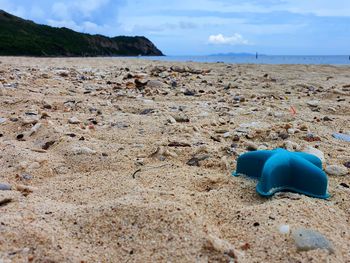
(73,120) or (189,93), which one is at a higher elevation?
(73,120)

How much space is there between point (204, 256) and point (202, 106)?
3.76 m

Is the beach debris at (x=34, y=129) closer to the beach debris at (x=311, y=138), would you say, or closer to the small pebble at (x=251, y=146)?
the small pebble at (x=251, y=146)

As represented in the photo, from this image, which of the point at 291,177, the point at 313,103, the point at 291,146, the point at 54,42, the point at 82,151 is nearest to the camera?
the point at 291,177

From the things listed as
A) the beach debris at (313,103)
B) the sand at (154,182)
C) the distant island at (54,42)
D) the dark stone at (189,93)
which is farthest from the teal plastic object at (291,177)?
the distant island at (54,42)

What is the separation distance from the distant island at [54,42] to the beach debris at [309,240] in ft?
134

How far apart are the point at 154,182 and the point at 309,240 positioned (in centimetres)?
106

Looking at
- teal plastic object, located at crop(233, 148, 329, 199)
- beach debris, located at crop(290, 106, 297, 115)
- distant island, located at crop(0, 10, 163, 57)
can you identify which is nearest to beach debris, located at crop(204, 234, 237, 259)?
teal plastic object, located at crop(233, 148, 329, 199)

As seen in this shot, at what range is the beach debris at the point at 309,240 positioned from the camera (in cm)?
174

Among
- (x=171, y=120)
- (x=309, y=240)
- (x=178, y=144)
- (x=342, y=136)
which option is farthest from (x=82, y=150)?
(x=342, y=136)

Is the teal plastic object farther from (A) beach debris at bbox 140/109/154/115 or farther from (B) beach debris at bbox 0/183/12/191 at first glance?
(A) beach debris at bbox 140/109/154/115

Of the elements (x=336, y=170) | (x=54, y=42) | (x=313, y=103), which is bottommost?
(x=54, y=42)

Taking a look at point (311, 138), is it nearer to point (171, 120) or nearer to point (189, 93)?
point (171, 120)

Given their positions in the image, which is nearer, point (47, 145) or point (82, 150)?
point (82, 150)

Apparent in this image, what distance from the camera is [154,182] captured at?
8.30ft
